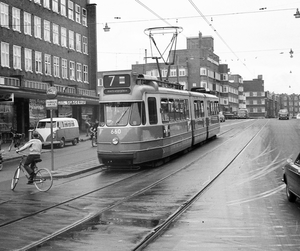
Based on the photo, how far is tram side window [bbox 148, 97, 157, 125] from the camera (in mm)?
16750

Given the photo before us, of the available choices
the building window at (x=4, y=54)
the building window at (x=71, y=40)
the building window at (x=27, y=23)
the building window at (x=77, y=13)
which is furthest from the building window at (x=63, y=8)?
the building window at (x=4, y=54)

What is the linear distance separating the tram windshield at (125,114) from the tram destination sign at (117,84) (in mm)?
470

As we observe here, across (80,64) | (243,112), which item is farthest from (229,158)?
(243,112)

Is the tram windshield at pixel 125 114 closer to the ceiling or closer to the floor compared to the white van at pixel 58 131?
closer to the ceiling

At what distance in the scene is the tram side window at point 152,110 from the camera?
16750 millimetres

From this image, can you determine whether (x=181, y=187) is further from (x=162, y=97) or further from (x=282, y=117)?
(x=282, y=117)

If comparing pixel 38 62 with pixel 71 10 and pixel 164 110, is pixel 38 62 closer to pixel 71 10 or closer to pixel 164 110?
pixel 71 10

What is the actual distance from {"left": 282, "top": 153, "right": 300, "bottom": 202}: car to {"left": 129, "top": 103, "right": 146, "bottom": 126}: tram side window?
6.91m

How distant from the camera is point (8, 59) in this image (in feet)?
116

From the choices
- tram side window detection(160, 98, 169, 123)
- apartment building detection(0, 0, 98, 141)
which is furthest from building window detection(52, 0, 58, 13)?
tram side window detection(160, 98, 169, 123)

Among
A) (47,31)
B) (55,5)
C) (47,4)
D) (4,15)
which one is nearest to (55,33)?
(47,31)

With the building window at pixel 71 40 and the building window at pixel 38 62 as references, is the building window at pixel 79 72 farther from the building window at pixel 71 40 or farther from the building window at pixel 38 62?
the building window at pixel 38 62

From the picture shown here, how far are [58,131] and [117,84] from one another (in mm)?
14762

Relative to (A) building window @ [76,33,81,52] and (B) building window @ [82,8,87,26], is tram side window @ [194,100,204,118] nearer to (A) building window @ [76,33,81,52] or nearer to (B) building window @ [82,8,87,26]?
(A) building window @ [76,33,81,52]
